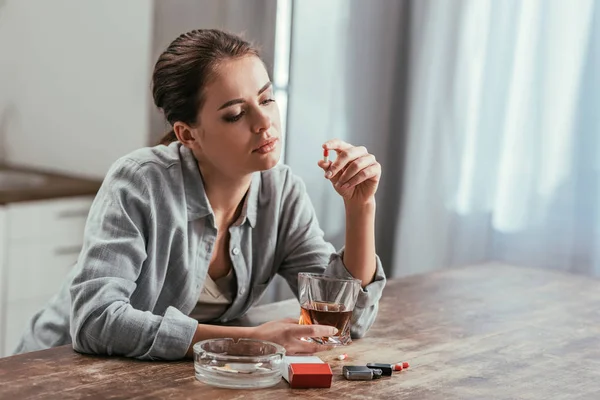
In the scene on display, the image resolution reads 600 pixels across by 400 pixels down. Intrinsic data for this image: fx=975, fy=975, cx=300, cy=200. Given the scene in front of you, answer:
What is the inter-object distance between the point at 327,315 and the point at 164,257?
0.33 meters

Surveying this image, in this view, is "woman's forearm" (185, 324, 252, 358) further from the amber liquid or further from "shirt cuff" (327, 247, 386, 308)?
"shirt cuff" (327, 247, 386, 308)

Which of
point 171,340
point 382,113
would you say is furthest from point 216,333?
point 382,113

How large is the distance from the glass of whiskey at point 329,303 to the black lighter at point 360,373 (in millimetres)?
117

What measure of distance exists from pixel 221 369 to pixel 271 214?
0.57 meters

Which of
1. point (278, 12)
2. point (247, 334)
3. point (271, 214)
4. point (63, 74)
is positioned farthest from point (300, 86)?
point (247, 334)

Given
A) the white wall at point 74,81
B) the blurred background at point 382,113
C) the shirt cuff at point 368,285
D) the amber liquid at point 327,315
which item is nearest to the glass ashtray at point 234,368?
the amber liquid at point 327,315

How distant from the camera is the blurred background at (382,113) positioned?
2990 mm

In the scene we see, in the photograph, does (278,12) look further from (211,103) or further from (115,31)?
(211,103)

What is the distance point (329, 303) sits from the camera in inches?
66.4

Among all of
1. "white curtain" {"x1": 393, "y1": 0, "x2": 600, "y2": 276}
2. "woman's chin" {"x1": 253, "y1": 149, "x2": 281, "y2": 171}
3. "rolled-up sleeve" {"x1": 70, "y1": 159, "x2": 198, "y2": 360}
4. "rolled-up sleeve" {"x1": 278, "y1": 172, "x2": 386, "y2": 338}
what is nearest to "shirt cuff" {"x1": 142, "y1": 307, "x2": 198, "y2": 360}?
"rolled-up sleeve" {"x1": 70, "y1": 159, "x2": 198, "y2": 360}

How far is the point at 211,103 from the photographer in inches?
71.9

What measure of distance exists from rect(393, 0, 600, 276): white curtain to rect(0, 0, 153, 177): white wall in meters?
0.98

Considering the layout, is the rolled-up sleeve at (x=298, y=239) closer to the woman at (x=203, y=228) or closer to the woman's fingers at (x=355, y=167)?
the woman at (x=203, y=228)

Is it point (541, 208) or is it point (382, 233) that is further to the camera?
point (382, 233)
